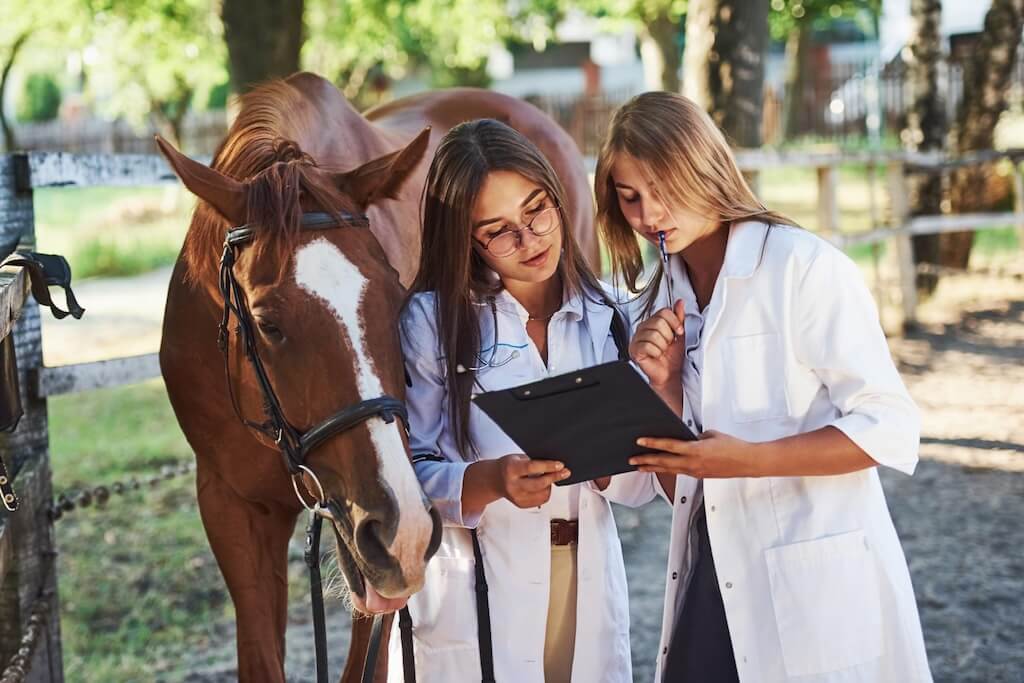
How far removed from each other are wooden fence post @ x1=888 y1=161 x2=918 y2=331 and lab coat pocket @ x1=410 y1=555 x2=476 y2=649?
7.79 meters

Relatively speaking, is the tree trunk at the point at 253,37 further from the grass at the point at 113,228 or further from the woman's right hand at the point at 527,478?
the woman's right hand at the point at 527,478

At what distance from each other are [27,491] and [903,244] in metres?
7.98

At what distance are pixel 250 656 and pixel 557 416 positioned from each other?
1.38 meters

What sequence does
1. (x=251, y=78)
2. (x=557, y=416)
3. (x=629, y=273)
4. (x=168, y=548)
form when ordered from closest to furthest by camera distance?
(x=557, y=416) < (x=629, y=273) < (x=168, y=548) < (x=251, y=78)

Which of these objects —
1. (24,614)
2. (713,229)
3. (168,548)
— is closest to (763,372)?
(713,229)

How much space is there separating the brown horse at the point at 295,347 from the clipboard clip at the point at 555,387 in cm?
27

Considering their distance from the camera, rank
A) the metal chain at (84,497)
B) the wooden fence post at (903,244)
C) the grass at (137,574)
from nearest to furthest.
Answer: the metal chain at (84,497) → the grass at (137,574) → the wooden fence post at (903,244)

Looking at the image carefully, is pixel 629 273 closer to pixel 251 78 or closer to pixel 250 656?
pixel 250 656

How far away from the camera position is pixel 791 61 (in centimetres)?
2341

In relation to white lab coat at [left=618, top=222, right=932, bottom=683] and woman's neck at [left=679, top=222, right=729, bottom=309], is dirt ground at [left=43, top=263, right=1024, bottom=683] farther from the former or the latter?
woman's neck at [left=679, top=222, right=729, bottom=309]

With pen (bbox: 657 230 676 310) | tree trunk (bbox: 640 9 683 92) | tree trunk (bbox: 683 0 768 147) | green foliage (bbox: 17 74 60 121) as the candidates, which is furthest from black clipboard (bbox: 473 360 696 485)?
green foliage (bbox: 17 74 60 121)

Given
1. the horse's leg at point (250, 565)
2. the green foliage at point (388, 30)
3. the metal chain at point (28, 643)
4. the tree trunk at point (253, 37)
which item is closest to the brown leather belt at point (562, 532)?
the horse's leg at point (250, 565)

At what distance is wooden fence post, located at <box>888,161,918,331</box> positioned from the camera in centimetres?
923

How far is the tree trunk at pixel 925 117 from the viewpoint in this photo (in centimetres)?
1016
